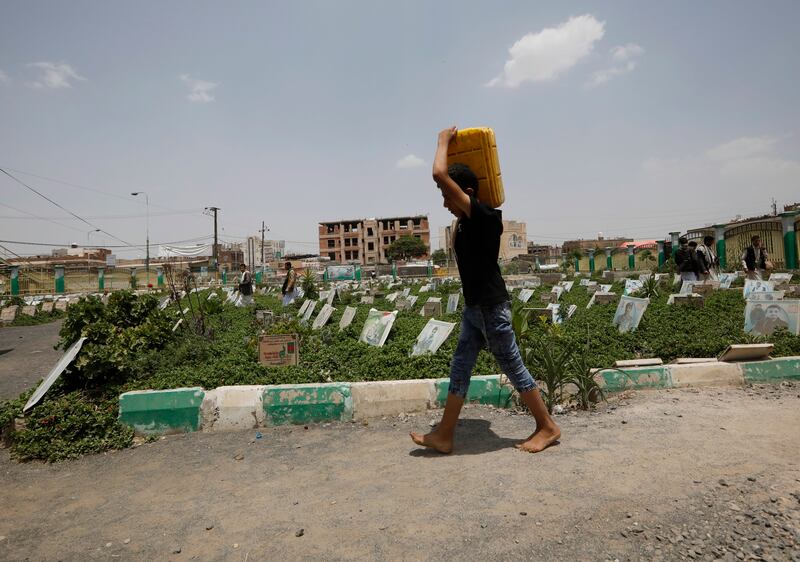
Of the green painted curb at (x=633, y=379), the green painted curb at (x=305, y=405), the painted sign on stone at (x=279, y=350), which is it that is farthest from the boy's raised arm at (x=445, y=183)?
the painted sign on stone at (x=279, y=350)

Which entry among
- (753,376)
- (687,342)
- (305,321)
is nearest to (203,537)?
(753,376)

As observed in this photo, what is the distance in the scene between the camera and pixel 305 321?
31.7 ft

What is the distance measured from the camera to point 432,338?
577 cm

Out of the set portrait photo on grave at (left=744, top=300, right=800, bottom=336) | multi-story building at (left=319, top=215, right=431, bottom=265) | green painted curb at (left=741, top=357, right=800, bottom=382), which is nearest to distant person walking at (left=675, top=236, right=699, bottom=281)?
Answer: portrait photo on grave at (left=744, top=300, right=800, bottom=336)

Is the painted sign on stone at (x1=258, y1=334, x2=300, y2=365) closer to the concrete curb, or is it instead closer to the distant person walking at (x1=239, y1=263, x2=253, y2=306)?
the concrete curb

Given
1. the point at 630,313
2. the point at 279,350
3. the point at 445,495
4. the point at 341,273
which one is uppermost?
the point at 341,273

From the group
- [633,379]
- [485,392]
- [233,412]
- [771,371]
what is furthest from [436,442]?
[771,371]

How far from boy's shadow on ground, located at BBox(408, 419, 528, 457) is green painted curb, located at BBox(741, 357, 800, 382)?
8.26ft

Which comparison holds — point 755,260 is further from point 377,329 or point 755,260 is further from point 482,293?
point 482,293

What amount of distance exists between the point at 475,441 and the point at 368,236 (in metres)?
89.9

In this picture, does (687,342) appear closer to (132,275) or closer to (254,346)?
(254,346)

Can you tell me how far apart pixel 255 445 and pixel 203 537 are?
4.32 feet

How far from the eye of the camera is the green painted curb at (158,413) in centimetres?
396

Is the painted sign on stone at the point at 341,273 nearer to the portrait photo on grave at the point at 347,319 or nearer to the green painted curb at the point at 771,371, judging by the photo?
the portrait photo on grave at the point at 347,319
